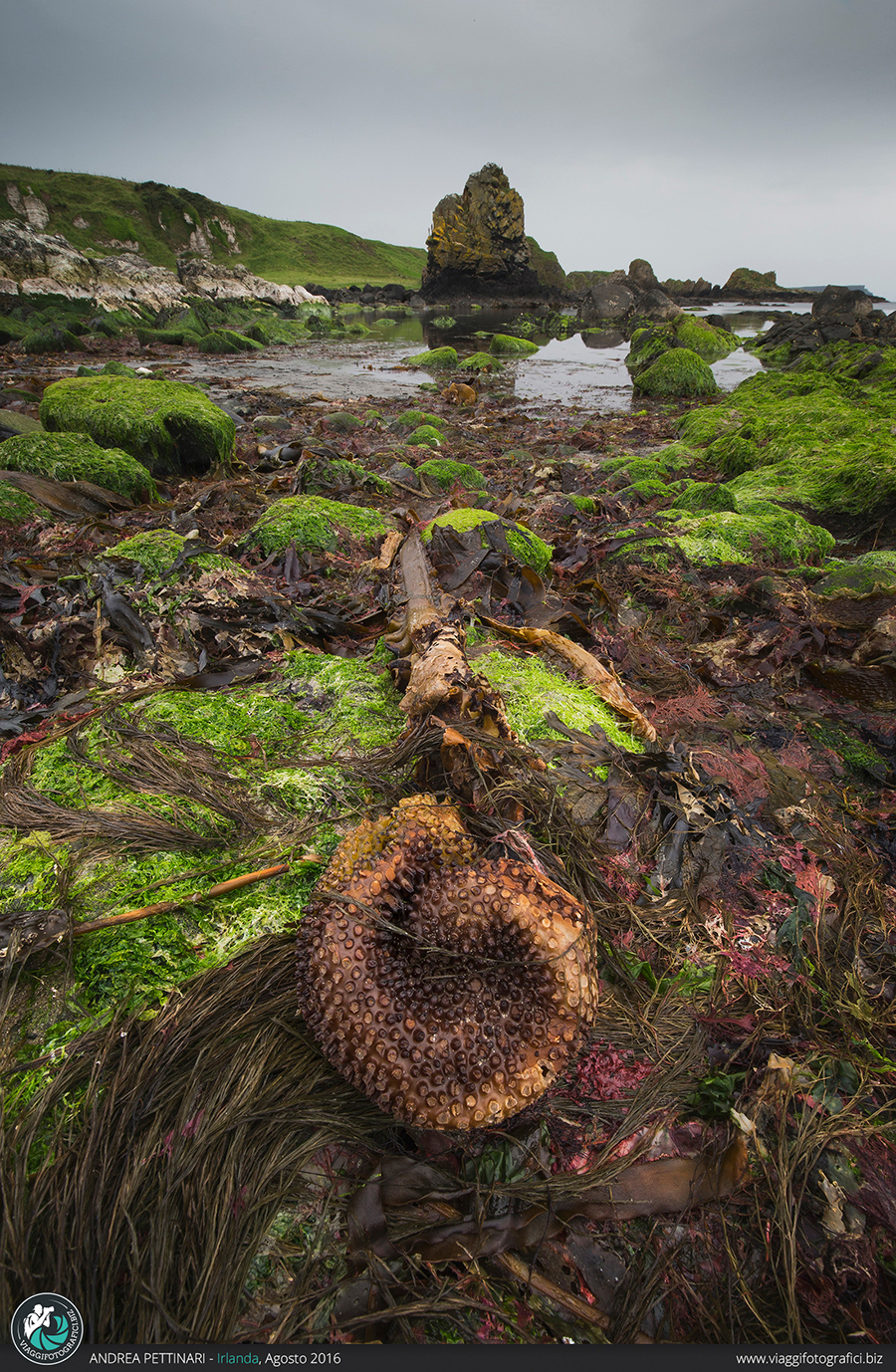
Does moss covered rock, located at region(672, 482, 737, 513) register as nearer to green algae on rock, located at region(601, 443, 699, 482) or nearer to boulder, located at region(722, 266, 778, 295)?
green algae on rock, located at region(601, 443, 699, 482)

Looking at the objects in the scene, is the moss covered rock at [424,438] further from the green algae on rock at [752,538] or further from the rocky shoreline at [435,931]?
the rocky shoreline at [435,931]

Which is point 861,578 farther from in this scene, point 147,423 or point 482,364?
point 482,364

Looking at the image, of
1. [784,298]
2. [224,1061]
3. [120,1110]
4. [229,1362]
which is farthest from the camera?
[784,298]

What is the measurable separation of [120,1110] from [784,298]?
82.0 m

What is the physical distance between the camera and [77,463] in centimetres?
473

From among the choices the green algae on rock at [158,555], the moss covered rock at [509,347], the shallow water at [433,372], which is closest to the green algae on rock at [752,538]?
the green algae on rock at [158,555]

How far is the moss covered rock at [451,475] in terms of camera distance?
6348mm

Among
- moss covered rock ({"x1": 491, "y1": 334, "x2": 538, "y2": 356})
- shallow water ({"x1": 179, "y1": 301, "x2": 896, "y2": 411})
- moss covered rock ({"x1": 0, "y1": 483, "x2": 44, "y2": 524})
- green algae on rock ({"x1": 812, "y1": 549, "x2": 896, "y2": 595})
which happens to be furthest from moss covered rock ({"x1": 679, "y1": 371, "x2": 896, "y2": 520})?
moss covered rock ({"x1": 491, "y1": 334, "x2": 538, "y2": 356})

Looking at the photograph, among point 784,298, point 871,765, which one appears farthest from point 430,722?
point 784,298

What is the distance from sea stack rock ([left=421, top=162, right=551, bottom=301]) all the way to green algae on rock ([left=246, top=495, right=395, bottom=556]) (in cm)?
5690

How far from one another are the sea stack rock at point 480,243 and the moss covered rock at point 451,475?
2150 inches

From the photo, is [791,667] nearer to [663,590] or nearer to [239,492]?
[663,590]

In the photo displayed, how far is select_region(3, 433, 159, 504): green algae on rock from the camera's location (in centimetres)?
461

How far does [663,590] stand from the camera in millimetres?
4074
